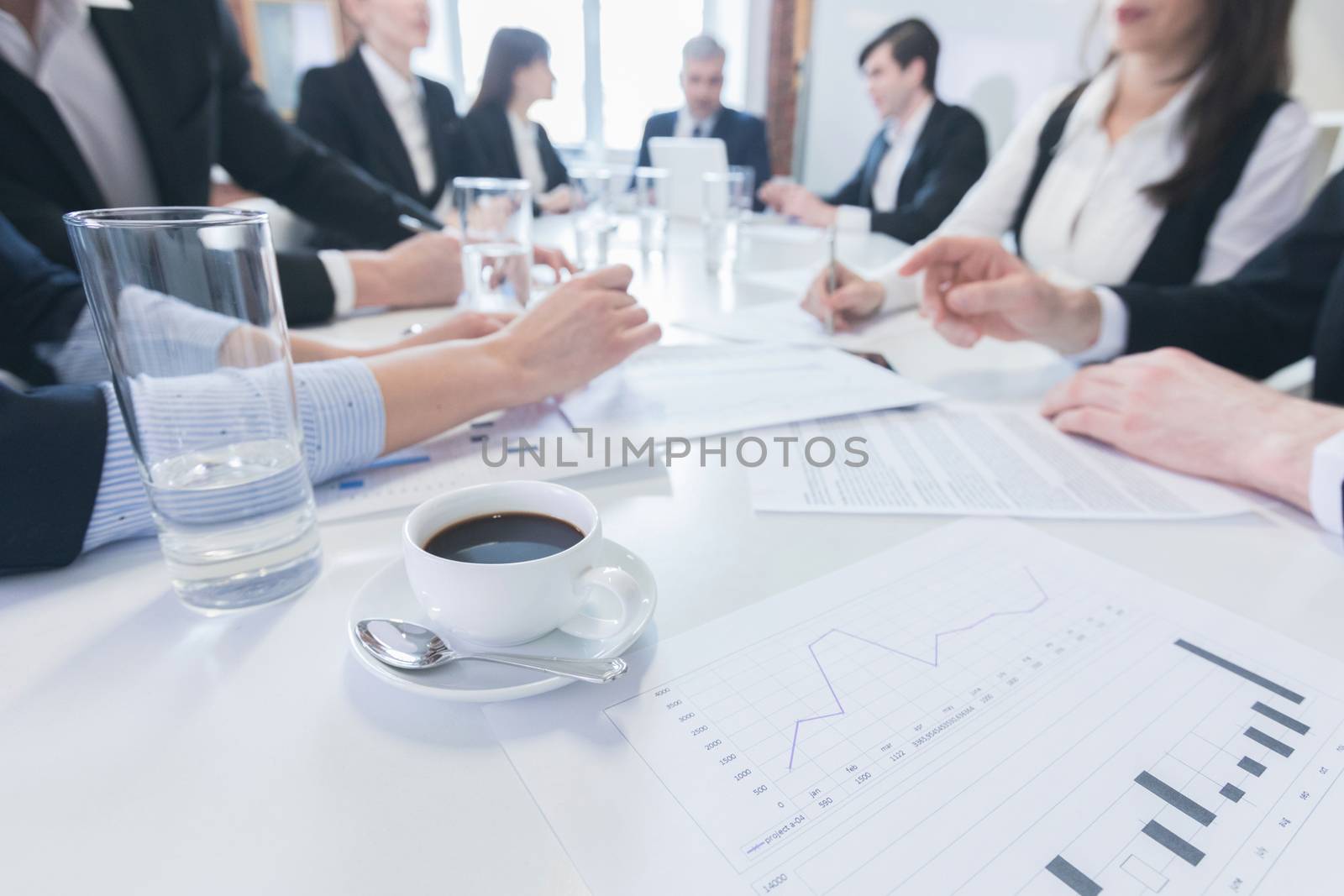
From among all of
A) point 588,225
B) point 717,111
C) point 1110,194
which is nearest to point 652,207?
point 588,225

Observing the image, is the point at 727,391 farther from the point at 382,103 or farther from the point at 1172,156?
the point at 382,103

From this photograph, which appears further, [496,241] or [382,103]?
[382,103]

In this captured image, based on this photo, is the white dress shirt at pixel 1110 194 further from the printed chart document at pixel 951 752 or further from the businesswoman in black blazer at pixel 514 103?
the businesswoman in black blazer at pixel 514 103

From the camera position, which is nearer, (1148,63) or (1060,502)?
(1060,502)

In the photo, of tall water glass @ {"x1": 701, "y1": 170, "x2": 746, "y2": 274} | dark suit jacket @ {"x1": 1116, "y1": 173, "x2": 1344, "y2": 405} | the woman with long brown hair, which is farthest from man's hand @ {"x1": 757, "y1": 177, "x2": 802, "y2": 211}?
dark suit jacket @ {"x1": 1116, "y1": 173, "x2": 1344, "y2": 405}

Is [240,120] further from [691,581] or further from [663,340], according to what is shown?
[691,581]

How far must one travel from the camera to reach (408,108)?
2246mm

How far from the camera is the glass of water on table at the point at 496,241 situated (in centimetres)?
102

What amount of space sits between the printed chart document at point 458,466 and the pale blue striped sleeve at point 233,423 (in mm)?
21

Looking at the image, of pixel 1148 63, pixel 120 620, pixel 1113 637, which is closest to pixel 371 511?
pixel 120 620

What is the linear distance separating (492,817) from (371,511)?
29 centimetres

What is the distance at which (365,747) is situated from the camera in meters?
0.32

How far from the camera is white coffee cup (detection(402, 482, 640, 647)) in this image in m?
0.33

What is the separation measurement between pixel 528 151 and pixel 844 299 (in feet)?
7.85
